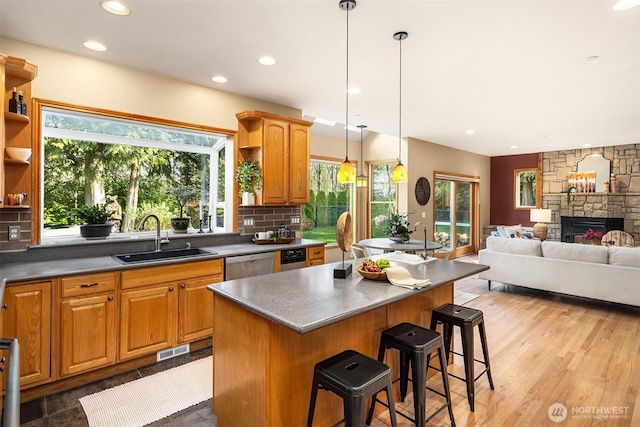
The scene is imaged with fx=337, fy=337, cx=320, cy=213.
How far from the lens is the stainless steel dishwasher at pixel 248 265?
11.0 ft

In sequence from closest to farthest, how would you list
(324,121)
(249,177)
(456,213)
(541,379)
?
(541,379) < (249,177) < (324,121) < (456,213)

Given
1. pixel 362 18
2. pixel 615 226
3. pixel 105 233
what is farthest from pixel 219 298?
pixel 615 226

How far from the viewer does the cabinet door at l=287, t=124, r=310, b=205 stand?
420 cm

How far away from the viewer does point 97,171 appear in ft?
11.2

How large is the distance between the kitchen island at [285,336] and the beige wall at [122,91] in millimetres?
2326

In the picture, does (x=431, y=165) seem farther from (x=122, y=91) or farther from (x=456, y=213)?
(x=122, y=91)

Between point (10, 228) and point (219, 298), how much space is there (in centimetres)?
203

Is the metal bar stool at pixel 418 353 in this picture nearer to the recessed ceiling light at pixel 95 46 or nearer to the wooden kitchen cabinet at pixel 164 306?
the wooden kitchen cabinet at pixel 164 306

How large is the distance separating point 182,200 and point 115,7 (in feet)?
6.82

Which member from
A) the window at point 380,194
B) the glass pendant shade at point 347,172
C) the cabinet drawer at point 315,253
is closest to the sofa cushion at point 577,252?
the window at point 380,194

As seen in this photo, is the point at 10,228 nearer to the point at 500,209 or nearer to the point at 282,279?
the point at 282,279

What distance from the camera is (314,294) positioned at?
1.91 metres

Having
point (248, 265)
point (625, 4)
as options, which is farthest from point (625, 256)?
point (248, 265)

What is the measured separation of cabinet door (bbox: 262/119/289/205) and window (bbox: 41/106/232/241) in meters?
0.53
